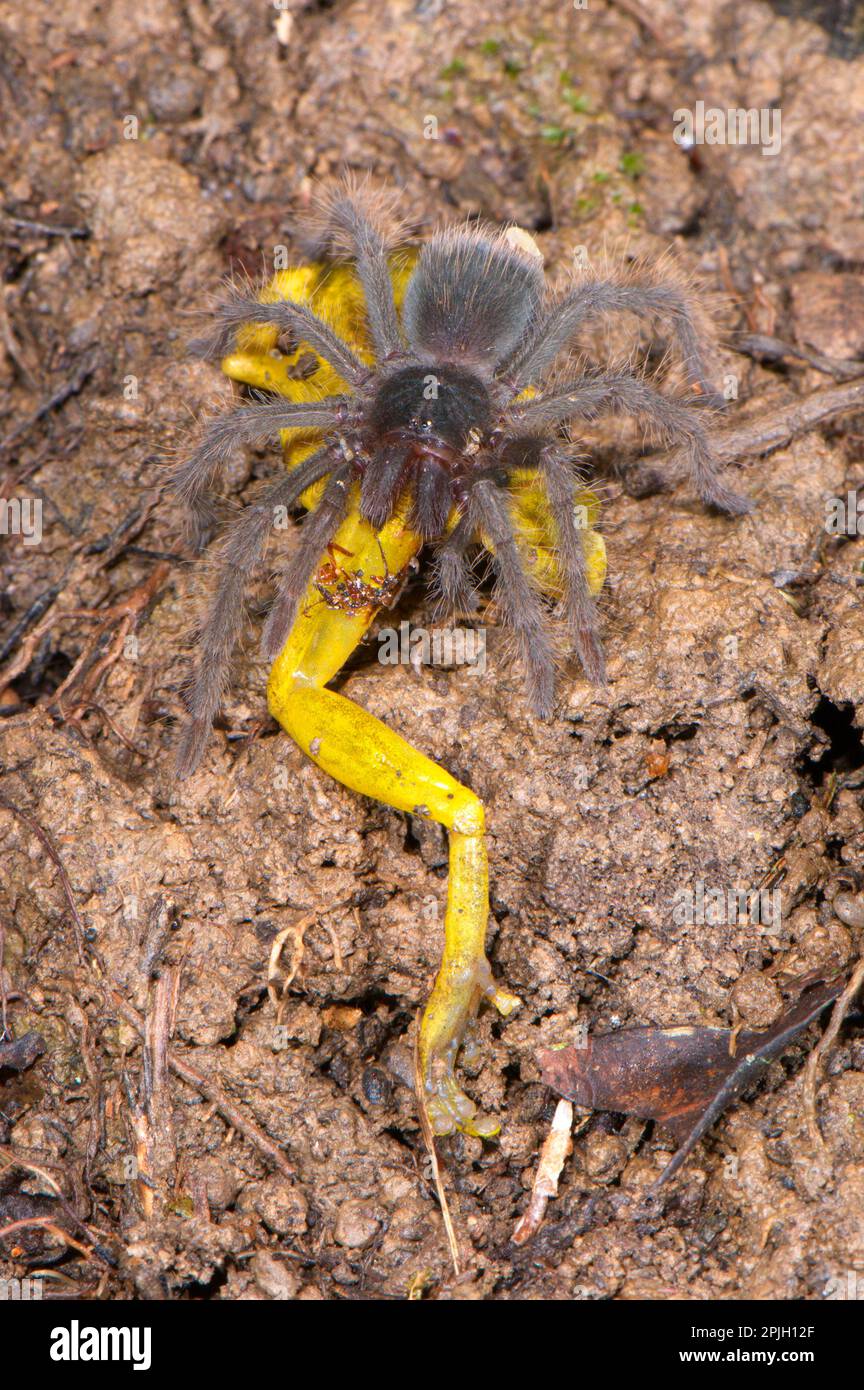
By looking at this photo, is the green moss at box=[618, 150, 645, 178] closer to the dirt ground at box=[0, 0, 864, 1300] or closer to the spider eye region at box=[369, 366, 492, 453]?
the dirt ground at box=[0, 0, 864, 1300]

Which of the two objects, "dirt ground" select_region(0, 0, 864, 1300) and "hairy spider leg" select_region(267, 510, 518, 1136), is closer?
"dirt ground" select_region(0, 0, 864, 1300)

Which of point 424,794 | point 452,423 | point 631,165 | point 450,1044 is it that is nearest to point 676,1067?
point 450,1044

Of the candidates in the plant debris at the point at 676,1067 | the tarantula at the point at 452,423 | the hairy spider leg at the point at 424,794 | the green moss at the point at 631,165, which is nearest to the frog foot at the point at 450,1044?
the hairy spider leg at the point at 424,794

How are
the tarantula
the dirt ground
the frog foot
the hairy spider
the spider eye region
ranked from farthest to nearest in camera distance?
the spider eye region → the tarantula → the hairy spider → the frog foot → the dirt ground

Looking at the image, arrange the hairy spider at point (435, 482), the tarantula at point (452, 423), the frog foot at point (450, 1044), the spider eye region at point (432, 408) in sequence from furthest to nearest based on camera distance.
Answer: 1. the spider eye region at point (432, 408)
2. the tarantula at point (452, 423)
3. the hairy spider at point (435, 482)
4. the frog foot at point (450, 1044)

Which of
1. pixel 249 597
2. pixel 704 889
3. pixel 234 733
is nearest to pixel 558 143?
pixel 249 597

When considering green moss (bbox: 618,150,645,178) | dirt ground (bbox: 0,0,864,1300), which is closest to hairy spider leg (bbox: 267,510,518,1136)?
dirt ground (bbox: 0,0,864,1300)

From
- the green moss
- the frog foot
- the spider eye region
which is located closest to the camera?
the frog foot

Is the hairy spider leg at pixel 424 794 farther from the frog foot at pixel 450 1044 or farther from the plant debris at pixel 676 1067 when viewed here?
the plant debris at pixel 676 1067
